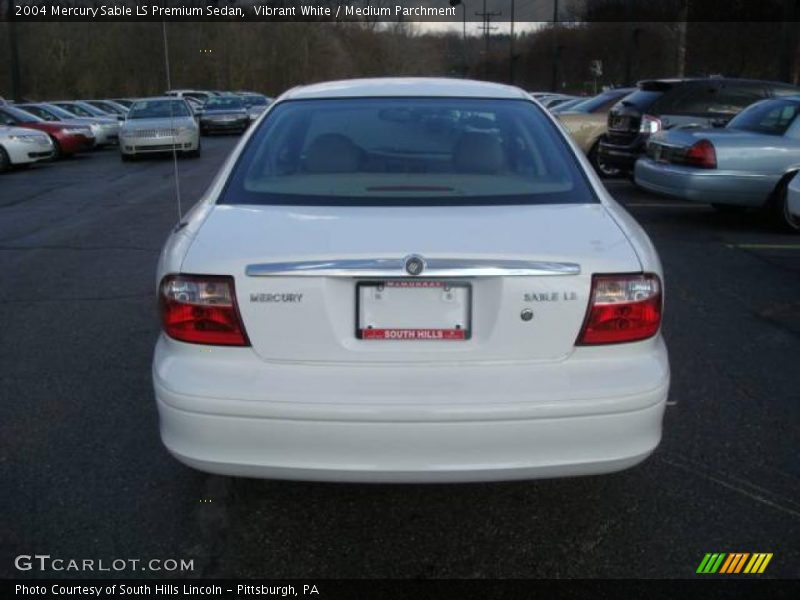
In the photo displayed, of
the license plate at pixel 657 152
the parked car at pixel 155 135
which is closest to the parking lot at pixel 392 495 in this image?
the license plate at pixel 657 152

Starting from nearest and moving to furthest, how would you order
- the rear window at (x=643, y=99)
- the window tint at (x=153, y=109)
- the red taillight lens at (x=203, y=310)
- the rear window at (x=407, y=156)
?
the red taillight lens at (x=203, y=310) → the rear window at (x=407, y=156) → the rear window at (x=643, y=99) → the window tint at (x=153, y=109)

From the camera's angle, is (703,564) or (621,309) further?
(703,564)

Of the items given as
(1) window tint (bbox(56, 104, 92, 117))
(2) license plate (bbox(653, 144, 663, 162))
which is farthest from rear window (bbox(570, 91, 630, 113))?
(1) window tint (bbox(56, 104, 92, 117))

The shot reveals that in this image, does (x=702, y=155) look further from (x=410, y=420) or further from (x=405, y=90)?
(x=410, y=420)

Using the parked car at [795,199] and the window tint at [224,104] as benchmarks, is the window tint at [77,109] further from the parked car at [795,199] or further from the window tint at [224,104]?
the parked car at [795,199]

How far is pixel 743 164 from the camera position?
8.61m

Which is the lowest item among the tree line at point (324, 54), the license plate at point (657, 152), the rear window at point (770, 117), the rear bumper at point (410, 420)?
the rear bumper at point (410, 420)

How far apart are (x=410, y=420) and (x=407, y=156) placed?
4.51ft

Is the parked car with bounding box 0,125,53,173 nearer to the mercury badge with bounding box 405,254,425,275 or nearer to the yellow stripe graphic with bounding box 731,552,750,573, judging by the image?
the mercury badge with bounding box 405,254,425,275

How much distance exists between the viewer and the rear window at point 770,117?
8805 mm

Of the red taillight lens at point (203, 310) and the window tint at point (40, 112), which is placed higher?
the window tint at point (40, 112)

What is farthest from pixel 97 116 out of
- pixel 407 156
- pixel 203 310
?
pixel 203 310

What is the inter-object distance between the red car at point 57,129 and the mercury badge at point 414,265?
1930 cm

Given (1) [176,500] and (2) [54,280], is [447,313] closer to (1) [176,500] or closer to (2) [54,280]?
(1) [176,500]
